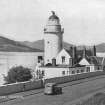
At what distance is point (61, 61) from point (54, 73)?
6.90 meters

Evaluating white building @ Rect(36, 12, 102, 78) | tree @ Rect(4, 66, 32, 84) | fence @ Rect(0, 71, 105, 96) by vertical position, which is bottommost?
fence @ Rect(0, 71, 105, 96)

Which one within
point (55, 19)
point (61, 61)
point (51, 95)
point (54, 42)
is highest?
point (55, 19)

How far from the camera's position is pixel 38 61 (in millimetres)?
106562

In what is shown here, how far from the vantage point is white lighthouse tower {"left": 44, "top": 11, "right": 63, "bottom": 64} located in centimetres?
8500

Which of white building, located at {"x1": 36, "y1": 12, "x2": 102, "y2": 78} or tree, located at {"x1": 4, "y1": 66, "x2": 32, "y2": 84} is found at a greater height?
white building, located at {"x1": 36, "y1": 12, "x2": 102, "y2": 78}

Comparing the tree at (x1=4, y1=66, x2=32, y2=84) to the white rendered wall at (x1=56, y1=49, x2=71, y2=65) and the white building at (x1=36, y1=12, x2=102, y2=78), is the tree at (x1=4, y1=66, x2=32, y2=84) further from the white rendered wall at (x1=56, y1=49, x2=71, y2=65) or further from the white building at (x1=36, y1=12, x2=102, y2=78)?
the white rendered wall at (x1=56, y1=49, x2=71, y2=65)

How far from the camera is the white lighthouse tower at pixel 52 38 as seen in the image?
85.0 metres

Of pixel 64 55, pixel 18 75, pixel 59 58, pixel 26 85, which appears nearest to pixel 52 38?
pixel 59 58

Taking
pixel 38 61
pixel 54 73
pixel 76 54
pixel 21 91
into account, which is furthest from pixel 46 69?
pixel 21 91

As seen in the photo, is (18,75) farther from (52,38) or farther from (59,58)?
(52,38)

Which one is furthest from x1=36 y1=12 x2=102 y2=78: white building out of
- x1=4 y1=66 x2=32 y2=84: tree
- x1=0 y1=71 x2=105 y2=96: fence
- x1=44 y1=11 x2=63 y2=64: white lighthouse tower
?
x1=0 y1=71 x2=105 y2=96: fence

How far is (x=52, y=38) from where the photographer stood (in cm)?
8550

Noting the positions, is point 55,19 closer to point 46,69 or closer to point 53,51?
point 53,51

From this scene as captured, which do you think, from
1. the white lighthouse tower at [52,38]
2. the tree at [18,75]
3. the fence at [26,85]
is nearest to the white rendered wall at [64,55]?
the white lighthouse tower at [52,38]
